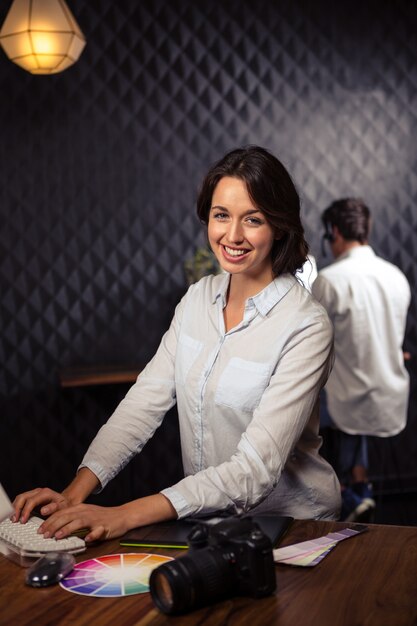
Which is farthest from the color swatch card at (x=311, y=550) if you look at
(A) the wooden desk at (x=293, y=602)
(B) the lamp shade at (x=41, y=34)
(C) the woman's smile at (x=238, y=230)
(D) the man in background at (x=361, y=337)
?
(B) the lamp shade at (x=41, y=34)

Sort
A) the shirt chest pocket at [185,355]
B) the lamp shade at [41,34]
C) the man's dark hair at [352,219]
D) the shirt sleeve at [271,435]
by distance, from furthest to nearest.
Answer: the man's dark hair at [352,219] < the lamp shade at [41,34] < the shirt chest pocket at [185,355] < the shirt sleeve at [271,435]

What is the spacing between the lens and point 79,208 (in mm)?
4781

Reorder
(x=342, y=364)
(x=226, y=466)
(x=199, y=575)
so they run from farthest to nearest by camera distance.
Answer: (x=342, y=364) < (x=226, y=466) < (x=199, y=575)

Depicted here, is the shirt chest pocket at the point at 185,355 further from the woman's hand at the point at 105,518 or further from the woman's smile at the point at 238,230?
the woman's hand at the point at 105,518

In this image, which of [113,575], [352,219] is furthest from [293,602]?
[352,219]

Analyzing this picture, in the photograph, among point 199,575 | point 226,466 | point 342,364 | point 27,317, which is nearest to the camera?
point 199,575

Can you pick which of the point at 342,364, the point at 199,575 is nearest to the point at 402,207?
the point at 342,364

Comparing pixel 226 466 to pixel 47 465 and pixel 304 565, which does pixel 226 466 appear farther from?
pixel 47 465

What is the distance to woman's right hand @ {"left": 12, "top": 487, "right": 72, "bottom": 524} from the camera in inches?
71.3

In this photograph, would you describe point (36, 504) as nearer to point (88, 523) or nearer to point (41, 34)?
point (88, 523)

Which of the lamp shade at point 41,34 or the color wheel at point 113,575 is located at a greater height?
the lamp shade at point 41,34

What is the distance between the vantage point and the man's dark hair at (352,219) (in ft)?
14.5

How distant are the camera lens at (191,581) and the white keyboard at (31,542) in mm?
333

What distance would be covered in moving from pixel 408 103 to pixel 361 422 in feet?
6.98
